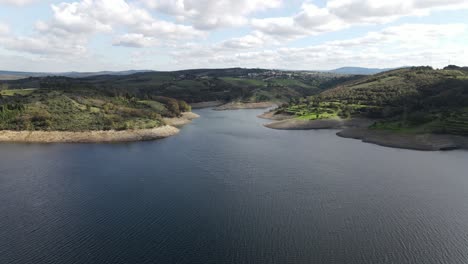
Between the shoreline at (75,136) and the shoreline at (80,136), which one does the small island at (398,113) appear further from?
the shoreline at (75,136)

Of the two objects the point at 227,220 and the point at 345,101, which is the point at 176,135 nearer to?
the point at 227,220

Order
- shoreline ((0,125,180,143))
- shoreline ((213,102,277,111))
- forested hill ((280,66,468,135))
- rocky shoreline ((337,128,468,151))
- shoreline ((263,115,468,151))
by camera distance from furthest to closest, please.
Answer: shoreline ((213,102,277,111))
forested hill ((280,66,468,135))
shoreline ((0,125,180,143))
shoreline ((263,115,468,151))
rocky shoreline ((337,128,468,151))

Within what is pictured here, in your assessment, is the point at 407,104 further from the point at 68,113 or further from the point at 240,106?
the point at 68,113

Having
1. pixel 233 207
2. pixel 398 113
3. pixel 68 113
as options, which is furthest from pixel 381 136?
pixel 68 113

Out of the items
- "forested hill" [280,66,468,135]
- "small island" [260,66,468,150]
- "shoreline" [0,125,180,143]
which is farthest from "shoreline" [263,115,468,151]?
"shoreline" [0,125,180,143]

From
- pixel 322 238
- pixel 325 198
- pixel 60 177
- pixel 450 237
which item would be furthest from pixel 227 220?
pixel 60 177

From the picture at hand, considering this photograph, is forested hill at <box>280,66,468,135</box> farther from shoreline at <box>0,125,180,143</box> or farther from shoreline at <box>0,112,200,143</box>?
shoreline at <box>0,125,180,143</box>
